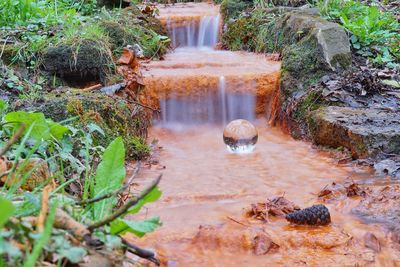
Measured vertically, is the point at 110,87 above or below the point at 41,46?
below

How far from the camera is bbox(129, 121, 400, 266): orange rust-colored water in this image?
2.30 m

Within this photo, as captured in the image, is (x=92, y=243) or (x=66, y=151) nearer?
(x=92, y=243)

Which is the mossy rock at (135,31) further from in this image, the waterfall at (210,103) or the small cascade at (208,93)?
the waterfall at (210,103)

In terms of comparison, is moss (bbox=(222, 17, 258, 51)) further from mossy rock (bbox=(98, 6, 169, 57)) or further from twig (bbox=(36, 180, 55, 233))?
twig (bbox=(36, 180, 55, 233))

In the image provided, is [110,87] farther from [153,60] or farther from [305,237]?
[305,237]

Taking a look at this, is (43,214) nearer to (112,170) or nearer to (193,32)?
(112,170)

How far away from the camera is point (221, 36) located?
8.46m

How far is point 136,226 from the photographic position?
1.36 m

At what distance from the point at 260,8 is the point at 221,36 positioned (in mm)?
784

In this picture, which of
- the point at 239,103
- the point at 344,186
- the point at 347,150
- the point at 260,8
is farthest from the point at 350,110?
the point at 260,8

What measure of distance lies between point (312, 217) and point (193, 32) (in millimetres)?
6385

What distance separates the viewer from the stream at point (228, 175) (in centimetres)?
235

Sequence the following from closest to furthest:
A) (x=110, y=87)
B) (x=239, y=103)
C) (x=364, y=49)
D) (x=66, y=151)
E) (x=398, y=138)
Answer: (x=66, y=151) → (x=398, y=138) → (x=110, y=87) → (x=239, y=103) → (x=364, y=49)

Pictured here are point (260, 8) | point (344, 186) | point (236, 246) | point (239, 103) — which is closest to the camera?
point (236, 246)
